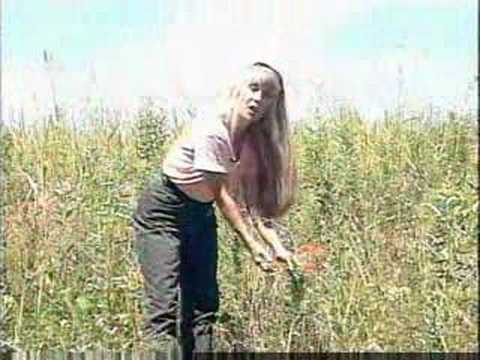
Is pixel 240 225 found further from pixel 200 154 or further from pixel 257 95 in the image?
pixel 257 95

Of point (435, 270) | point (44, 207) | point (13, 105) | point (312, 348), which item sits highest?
point (13, 105)

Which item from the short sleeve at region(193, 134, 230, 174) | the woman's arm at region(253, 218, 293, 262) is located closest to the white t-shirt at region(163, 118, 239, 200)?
the short sleeve at region(193, 134, 230, 174)

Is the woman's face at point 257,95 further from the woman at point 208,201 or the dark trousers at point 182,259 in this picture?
the dark trousers at point 182,259

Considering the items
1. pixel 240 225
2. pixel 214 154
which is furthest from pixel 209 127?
pixel 240 225

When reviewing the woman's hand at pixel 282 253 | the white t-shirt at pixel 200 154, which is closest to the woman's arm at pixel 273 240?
the woman's hand at pixel 282 253

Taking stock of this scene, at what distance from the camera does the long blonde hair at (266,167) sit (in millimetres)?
2238

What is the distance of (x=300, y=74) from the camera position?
2225mm

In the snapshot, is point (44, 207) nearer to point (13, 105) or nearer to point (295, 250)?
point (13, 105)

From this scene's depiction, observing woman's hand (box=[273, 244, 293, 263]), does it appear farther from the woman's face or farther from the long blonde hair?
the woman's face

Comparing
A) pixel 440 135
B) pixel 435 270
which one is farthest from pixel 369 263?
pixel 440 135

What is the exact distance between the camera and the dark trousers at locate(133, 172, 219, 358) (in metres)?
2.26

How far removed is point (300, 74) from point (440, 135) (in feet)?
1.03

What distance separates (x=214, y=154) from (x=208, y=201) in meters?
0.10

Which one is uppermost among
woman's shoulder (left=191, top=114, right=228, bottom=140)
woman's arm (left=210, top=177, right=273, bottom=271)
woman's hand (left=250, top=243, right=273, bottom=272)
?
woman's shoulder (left=191, top=114, right=228, bottom=140)
